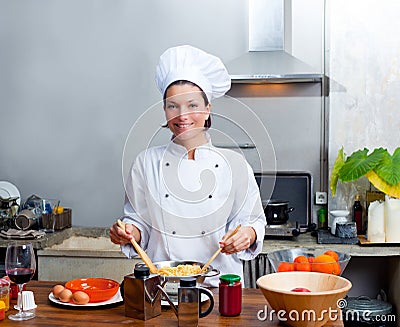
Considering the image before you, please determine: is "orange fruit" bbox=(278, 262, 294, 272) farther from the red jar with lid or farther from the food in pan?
the food in pan

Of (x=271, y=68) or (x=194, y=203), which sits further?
(x=271, y=68)

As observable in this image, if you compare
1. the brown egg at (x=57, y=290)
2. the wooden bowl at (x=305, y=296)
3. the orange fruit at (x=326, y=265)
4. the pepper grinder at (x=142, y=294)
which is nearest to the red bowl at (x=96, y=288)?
the brown egg at (x=57, y=290)

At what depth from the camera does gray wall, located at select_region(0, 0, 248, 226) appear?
3867 millimetres

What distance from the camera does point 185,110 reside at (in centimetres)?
226

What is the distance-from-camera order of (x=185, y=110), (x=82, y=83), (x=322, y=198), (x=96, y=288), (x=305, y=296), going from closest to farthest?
1. (x=305, y=296)
2. (x=96, y=288)
3. (x=185, y=110)
4. (x=322, y=198)
5. (x=82, y=83)

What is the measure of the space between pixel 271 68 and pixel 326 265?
1689mm

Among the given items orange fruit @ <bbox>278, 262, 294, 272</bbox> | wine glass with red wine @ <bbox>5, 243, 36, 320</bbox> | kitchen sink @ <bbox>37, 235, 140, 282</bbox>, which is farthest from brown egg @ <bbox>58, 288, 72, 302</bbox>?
kitchen sink @ <bbox>37, 235, 140, 282</bbox>

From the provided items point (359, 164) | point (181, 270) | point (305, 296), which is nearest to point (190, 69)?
point (181, 270)

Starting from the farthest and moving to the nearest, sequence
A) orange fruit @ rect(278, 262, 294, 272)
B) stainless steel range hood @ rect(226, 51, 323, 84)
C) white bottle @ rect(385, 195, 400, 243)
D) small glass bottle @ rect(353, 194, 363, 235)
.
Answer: small glass bottle @ rect(353, 194, 363, 235) < stainless steel range hood @ rect(226, 51, 323, 84) < white bottle @ rect(385, 195, 400, 243) < orange fruit @ rect(278, 262, 294, 272)

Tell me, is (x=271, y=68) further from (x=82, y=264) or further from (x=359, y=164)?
(x=82, y=264)

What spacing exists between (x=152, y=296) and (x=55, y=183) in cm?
229

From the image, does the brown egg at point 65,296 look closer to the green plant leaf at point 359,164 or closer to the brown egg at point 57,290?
the brown egg at point 57,290

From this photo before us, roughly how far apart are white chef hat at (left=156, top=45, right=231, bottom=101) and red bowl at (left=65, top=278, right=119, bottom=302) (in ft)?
2.34

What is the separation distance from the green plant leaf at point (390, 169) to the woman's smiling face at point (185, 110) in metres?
1.33
